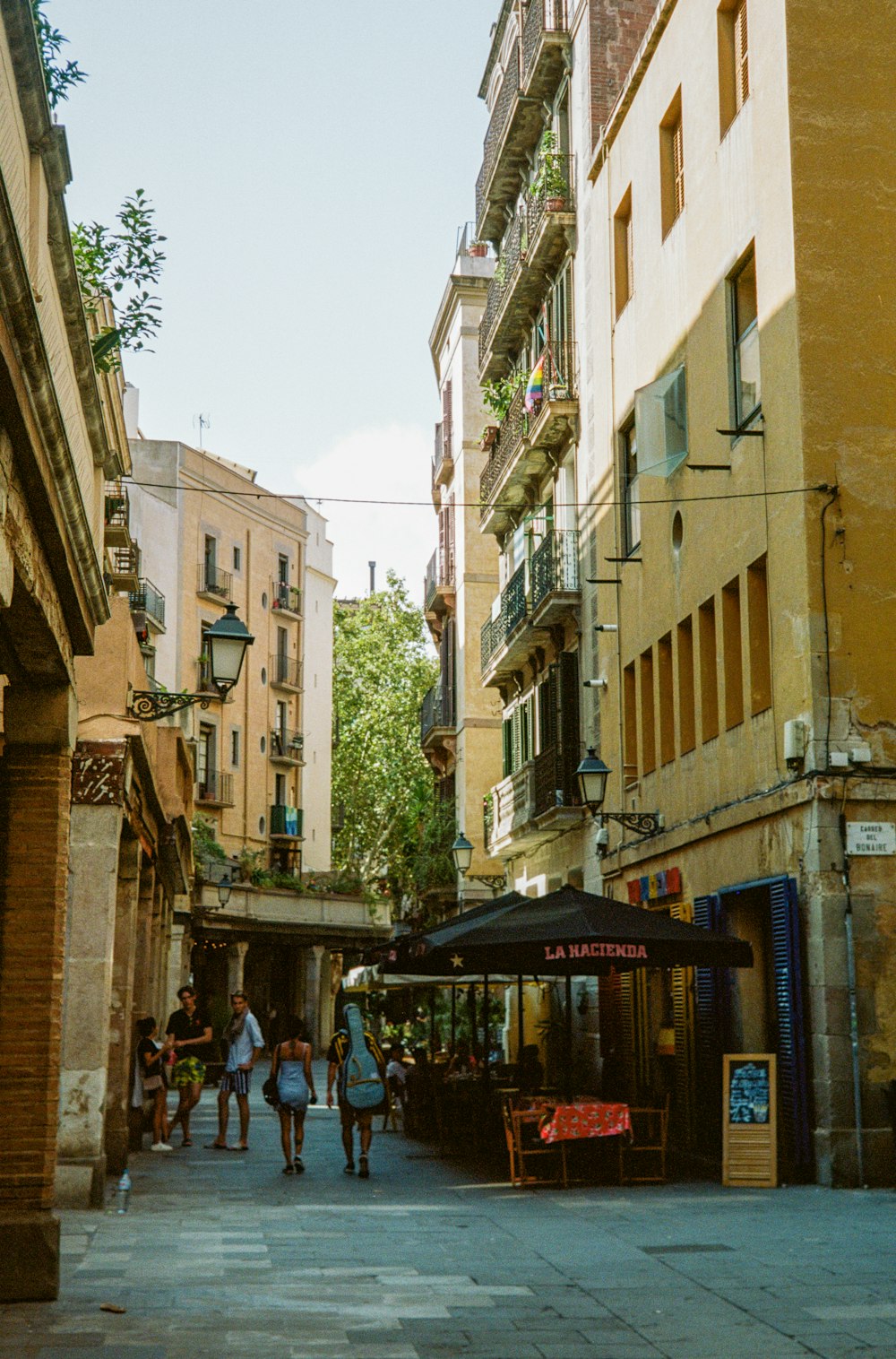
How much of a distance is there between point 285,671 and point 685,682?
4256 cm

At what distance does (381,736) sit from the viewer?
6519 cm

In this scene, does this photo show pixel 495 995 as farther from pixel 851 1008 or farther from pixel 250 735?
pixel 250 735

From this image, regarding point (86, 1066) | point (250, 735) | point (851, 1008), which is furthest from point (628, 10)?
point (250, 735)

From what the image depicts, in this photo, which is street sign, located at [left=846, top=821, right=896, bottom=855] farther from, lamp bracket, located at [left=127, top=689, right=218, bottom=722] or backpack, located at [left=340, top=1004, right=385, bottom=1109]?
lamp bracket, located at [left=127, top=689, right=218, bottom=722]

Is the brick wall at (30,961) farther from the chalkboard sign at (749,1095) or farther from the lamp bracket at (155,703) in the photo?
the chalkboard sign at (749,1095)

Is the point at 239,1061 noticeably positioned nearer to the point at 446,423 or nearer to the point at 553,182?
the point at 553,182

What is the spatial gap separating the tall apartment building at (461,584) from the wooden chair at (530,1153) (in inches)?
863

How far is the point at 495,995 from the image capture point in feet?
117

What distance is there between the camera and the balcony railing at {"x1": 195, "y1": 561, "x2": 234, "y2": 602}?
5716 centimetres

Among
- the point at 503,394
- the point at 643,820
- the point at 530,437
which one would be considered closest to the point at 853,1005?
the point at 643,820

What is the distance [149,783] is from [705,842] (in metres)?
6.17

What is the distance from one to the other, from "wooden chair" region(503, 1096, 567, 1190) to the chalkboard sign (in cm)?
159

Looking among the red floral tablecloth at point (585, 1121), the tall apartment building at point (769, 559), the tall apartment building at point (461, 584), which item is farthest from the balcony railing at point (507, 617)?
the red floral tablecloth at point (585, 1121)

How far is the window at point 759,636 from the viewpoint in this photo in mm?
17734
